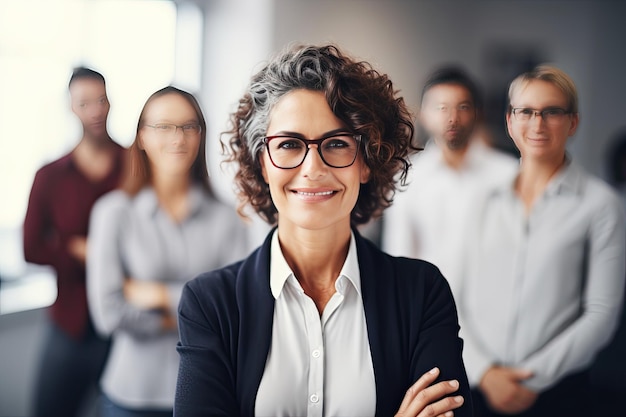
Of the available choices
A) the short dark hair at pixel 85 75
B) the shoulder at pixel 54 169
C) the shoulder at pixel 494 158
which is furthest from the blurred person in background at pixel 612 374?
the shoulder at pixel 54 169

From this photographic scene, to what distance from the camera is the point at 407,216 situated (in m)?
1.56

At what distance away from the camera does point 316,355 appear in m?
1.02

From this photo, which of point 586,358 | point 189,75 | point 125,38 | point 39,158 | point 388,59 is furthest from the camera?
point 388,59

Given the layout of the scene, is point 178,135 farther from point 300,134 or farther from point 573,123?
point 573,123

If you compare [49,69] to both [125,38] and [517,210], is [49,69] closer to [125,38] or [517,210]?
[125,38]

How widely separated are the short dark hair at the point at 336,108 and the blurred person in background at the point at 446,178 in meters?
0.23

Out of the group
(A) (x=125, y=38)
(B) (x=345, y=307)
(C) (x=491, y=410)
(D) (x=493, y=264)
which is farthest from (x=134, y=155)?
(C) (x=491, y=410)

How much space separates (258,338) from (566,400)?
2.45ft

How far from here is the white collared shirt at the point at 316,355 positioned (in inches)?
39.3

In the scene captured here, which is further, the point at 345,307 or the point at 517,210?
the point at 517,210

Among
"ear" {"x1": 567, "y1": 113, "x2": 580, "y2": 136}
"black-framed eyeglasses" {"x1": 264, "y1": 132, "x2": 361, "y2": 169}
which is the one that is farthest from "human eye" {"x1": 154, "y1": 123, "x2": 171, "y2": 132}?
"ear" {"x1": 567, "y1": 113, "x2": 580, "y2": 136}

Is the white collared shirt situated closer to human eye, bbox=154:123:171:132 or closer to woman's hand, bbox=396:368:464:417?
woman's hand, bbox=396:368:464:417

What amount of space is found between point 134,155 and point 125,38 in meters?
0.55

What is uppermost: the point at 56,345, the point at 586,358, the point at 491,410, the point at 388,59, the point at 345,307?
the point at 388,59
